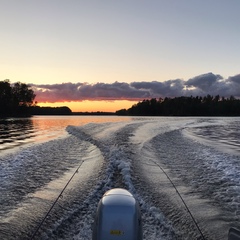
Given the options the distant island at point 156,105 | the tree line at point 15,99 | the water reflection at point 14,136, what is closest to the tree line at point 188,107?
the distant island at point 156,105

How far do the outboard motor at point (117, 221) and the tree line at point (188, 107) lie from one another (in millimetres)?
139771

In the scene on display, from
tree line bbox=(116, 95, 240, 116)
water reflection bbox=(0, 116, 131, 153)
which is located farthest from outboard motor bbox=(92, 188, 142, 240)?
tree line bbox=(116, 95, 240, 116)

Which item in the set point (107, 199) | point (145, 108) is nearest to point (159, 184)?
point (107, 199)

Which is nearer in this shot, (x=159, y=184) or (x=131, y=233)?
(x=131, y=233)

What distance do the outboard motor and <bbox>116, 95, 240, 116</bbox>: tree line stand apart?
13977 cm

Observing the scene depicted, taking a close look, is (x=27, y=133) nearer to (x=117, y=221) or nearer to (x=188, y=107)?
(x=117, y=221)

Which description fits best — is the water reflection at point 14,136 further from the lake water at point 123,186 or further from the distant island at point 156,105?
the distant island at point 156,105

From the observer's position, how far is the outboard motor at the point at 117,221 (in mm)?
3371

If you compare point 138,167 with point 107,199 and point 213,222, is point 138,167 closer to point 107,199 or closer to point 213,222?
point 213,222

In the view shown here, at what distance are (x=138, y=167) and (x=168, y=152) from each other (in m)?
3.73

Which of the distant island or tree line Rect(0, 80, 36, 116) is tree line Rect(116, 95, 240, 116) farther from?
tree line Rect(0, 80, 36, 116)

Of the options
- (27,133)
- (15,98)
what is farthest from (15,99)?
(27,133)

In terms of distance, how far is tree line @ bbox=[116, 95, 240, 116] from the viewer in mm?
137625

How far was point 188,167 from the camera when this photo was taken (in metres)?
9.48
